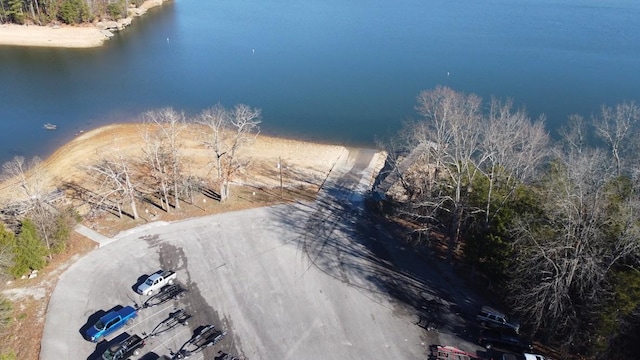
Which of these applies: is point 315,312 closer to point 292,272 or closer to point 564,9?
point 292,272

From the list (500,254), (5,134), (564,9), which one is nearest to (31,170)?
(5,134)

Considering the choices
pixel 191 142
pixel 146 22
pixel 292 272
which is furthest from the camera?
pixel 146 22

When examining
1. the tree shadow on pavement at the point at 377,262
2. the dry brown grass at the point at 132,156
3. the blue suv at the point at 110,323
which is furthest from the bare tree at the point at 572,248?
the blue suv at the point at 110,323

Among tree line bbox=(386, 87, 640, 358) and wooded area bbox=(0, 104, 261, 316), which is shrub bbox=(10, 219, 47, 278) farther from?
tree line bbox=(386, 87, 640, 358)

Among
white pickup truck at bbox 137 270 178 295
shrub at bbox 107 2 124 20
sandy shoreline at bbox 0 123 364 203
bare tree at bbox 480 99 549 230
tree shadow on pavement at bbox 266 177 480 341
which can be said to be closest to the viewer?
tree shadow on pavement at bbox 266 177 480 341

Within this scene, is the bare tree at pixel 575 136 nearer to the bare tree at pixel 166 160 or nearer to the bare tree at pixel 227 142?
the bare tree at pixel 227 142

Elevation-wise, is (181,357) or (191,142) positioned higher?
(191,142)

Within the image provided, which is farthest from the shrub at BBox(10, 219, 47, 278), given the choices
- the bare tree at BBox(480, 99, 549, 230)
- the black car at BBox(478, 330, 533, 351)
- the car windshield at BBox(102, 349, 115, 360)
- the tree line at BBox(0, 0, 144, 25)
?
the tree line at BBox(0, 0, 144, 25)

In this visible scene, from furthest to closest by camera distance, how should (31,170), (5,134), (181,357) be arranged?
(5,134) < (31,170) < (181,357)
